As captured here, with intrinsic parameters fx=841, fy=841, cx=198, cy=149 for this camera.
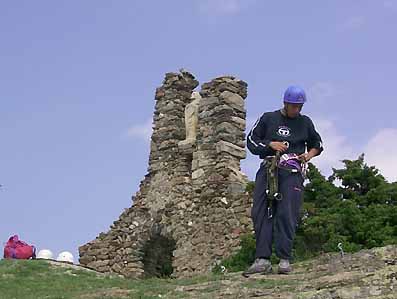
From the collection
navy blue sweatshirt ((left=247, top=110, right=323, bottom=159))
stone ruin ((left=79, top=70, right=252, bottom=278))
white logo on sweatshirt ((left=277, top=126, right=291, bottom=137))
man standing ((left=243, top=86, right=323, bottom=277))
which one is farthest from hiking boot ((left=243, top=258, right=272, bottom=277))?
stone ruin ((left=79, top=70, right=252, bottom=278))

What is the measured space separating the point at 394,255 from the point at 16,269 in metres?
5.18

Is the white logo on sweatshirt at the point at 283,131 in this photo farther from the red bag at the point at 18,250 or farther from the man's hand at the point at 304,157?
the red bag at the point at 18,250

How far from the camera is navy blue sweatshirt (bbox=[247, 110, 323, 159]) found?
7.64 m

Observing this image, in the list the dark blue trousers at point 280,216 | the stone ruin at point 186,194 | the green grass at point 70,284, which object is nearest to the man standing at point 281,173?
the dark blue trousers at point 280,216

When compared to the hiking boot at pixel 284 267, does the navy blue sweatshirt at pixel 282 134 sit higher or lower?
higher

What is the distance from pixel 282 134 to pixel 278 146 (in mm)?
170

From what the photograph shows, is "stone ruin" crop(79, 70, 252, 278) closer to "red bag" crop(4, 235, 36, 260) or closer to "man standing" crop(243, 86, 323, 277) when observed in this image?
"red bag" crop(4, 235, 36, 260)

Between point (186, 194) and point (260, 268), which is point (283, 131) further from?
point (186, 194)

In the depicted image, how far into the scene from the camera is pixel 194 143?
696 inches

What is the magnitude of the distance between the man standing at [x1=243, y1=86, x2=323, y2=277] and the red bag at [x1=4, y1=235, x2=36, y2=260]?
19.3 ft

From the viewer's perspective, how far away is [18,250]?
1273 centimetres

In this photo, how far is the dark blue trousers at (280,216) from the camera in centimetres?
748

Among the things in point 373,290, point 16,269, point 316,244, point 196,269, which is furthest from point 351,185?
point 373,290

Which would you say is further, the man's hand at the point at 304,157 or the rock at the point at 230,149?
the rock at the point at 230,149
